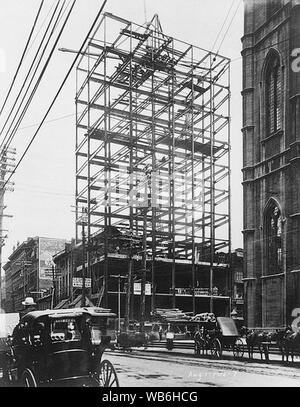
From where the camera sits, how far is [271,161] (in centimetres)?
2745

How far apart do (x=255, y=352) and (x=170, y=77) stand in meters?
25.4

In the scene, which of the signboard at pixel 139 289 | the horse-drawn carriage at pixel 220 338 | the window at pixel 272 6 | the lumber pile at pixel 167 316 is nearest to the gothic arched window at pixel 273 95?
the window at pixel 272 6

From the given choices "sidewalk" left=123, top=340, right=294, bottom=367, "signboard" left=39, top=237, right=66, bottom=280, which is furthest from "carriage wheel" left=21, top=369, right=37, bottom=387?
"signboard" left=39, top=237, right=66, bottom=280

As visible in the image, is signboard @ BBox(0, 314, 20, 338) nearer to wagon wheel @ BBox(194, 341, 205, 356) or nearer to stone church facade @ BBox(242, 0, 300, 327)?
wagon wheel @ BBox(194, 341, 205, 356)

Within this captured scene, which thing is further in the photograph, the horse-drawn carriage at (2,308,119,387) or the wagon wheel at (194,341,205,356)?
the wagon wheel at (194,341,205,356)

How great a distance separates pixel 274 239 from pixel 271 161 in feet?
12.7

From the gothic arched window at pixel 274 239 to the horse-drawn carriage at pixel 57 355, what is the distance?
17.4 m

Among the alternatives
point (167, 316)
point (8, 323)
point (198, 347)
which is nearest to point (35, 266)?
point (167, 316)

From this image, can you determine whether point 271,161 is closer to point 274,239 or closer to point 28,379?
point 274,239

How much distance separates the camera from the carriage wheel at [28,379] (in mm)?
9577

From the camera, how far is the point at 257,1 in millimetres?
29453

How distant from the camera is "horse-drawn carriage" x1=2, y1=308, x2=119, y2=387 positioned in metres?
9.70
